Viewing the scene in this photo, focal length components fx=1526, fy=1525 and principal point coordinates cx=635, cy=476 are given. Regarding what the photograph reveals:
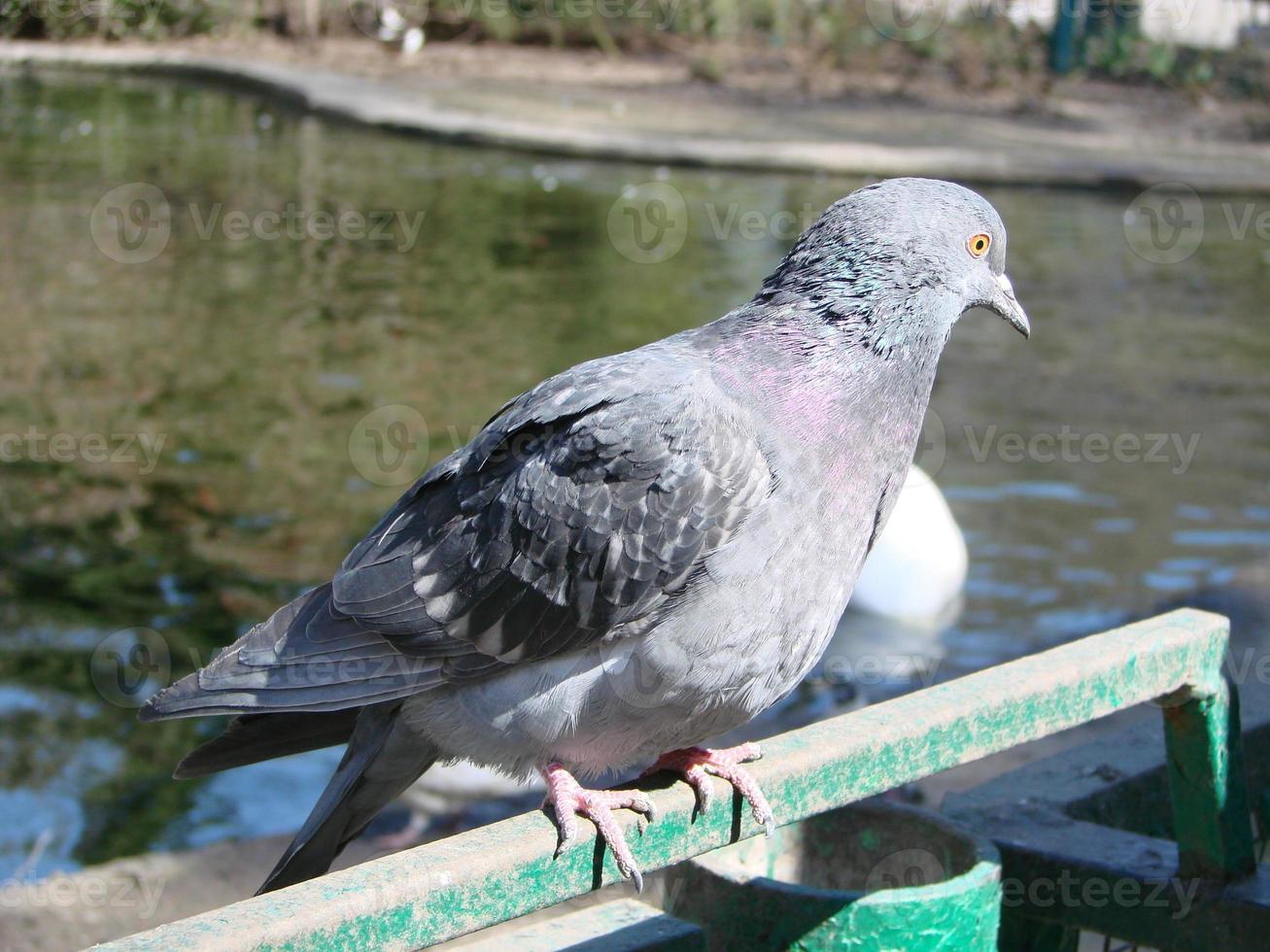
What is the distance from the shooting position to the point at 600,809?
97.5 inches

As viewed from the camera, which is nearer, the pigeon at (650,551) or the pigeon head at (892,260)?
the pigeon at (650,551)

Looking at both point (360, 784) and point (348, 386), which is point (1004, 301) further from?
point (348, 386)

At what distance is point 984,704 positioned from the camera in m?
2.72

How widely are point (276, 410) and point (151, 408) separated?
0.68m

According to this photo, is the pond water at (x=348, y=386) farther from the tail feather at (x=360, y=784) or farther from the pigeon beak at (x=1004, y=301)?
the pigeon beak at (x=1004, y=301)

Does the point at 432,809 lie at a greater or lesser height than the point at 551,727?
lesser

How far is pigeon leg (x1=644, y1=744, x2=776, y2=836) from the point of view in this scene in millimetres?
2541

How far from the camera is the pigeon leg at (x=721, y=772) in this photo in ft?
8.34

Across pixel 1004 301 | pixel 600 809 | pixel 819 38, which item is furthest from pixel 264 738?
pixel 819 38

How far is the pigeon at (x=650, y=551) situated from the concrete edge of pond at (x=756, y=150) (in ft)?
40.0

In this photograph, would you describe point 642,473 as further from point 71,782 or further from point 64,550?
point 64,550

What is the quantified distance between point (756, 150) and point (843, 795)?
13682mm

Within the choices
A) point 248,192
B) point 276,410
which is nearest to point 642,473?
point 276,410

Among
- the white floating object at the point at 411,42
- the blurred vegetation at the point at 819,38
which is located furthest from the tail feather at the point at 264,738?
the white floating object at the point at 411,42
